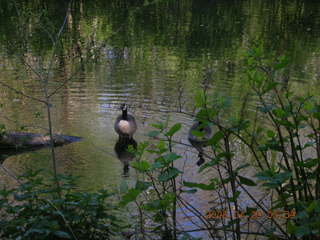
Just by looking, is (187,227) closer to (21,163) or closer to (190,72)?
(21,163)

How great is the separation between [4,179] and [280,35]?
14815 mm

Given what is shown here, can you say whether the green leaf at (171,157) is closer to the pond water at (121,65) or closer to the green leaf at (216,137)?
the green leaf at (216,137)

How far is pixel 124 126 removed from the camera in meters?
8.52

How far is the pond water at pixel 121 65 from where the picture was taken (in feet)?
24.6

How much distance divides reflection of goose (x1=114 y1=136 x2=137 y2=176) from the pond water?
0.10m

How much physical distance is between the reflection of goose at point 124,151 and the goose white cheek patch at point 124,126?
22cm

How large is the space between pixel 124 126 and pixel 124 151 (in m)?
0.46

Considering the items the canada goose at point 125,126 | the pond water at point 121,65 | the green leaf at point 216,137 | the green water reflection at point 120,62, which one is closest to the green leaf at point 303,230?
the green leaf at point 216,137

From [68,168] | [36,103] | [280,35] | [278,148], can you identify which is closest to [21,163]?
[68,168]

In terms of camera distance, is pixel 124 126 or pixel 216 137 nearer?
pixel 216 137

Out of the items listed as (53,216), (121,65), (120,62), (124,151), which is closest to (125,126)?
(124,151)

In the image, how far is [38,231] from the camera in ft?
10.8

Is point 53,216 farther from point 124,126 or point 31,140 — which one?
point 124,126

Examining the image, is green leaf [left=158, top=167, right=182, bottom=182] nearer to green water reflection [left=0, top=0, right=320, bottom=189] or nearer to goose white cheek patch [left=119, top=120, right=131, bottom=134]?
green water reflection [left=0, top=0, right=320, bottom=189]
